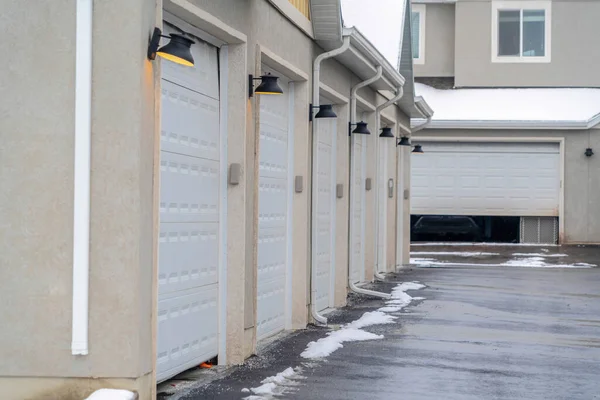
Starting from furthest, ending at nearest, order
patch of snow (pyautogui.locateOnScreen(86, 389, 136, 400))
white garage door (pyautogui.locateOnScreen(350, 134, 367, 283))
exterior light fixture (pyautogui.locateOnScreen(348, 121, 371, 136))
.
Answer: white garage door (pyautogui.locateOnScreen(350, 134, 367, 283)) < exterior light fixture (pyautogui.locateOnScreen(348, 121, 371, 136)) < patch of snow (pyautogui.locateOnScreen(86, 389, 136, 400))

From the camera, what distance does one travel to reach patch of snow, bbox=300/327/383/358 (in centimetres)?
838

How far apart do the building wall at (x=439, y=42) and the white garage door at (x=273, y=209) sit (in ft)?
63.0

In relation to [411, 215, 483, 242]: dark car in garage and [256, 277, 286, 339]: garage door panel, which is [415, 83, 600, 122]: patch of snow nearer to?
[411, 215, 483, 242]: dark car in garage

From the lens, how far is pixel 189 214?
6.91 m

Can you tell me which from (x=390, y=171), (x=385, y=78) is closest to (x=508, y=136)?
(x=390, y=171)

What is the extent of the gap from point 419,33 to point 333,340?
20710mm

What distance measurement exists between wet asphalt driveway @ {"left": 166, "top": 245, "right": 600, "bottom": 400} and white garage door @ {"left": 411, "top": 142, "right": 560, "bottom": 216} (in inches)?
499

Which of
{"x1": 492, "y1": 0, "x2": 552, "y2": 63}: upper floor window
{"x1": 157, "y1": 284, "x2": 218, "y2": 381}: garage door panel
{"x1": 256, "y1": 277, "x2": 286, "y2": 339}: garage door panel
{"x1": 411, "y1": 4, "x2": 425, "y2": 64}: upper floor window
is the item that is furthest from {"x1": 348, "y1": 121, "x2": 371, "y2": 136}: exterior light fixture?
{"x1": 411, "y1": 4, "x2": 425, "y2": 64}: upper floor window

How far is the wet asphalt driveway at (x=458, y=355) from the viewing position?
688cm

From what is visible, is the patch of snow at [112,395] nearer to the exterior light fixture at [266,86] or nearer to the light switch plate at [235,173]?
the light switch plate at [235,173]

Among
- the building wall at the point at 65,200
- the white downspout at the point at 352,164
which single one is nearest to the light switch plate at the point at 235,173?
the building wall at the point at 65,200

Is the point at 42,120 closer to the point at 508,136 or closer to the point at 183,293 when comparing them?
the point at 183,293

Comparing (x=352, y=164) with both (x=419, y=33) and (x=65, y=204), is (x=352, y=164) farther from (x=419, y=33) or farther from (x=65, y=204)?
(x=419, y=33)

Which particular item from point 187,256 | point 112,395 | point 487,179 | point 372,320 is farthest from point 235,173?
point 487,179
